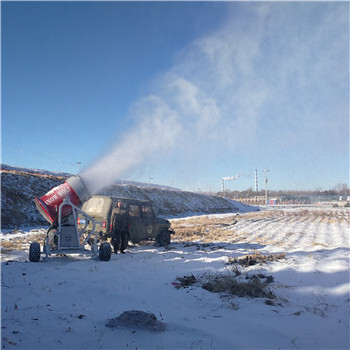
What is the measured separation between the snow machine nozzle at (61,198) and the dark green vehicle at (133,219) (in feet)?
3.82

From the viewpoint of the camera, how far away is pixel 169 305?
18.9 ft

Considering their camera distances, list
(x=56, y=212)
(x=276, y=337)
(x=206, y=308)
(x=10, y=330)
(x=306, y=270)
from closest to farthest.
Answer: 1. (x=10, y=330)
2. (x=276, y=337)
3. (x=206, y=308)
4. (x=306, y=270)
5. (x=56, y=212)

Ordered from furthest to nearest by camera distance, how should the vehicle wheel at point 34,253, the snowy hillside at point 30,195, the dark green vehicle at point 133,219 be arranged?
the snowy hillside at point 30,195
the dark green vehicle at point 133,219
the vehicle wheel at point 34,253

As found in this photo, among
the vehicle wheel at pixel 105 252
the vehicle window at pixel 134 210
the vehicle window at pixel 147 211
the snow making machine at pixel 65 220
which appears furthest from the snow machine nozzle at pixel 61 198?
the vehicle window at pixel 147 211

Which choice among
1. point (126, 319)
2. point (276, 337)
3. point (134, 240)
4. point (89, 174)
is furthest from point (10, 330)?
point (134, 240)

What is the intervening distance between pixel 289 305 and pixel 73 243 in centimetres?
720

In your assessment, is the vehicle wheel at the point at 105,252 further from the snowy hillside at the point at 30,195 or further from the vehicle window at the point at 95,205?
the snowy hillside at the point at 30,195

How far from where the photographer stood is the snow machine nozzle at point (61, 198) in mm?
9938

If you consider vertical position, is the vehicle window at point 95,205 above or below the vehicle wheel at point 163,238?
above

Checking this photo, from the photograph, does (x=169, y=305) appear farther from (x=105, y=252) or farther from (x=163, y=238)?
(x=163, y=238)

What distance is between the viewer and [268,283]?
7.11 m

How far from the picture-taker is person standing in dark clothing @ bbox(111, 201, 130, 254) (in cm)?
1139

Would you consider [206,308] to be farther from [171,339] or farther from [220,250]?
[220,250]

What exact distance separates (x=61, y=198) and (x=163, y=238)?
5441 mm
